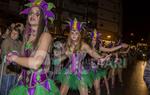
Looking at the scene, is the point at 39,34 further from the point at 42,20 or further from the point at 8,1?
the point at 8,1

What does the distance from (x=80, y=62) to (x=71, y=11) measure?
105ft

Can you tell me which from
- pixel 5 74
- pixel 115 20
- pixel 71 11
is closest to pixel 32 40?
pixel 5 74

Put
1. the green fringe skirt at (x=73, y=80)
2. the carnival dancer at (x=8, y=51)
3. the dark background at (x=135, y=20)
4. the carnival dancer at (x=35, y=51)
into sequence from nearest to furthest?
the carnival dancer at (x=35, y=51) < the carnival dancer at (x=8, y=51) < the green fringe skirt at (x=73, y=80) < the dark background at (x=135, y=20)

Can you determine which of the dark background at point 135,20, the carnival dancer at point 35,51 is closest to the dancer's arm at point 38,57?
the carnival dancer at point 35,51

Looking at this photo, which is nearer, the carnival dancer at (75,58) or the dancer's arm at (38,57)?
the dancer's arm at (38,57)

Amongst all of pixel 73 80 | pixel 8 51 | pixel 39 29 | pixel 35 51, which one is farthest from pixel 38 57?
pixel 73 80

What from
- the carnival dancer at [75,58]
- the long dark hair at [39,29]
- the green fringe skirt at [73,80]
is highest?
the long dark hair at [39,29]

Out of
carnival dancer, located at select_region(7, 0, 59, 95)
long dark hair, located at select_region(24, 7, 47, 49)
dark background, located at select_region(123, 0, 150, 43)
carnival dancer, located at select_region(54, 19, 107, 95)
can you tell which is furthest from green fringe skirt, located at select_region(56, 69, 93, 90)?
dark background, located at select_region(123, 0, 150, 43)

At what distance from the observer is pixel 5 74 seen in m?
5.73

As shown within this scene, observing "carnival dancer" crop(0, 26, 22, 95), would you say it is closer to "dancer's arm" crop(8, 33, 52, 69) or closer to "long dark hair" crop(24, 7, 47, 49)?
"long dark hair" crop(24, 7, 47, 49)

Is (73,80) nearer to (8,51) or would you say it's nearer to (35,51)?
(8,51)

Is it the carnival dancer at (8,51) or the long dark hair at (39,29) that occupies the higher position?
the long dark hair at (39,29)

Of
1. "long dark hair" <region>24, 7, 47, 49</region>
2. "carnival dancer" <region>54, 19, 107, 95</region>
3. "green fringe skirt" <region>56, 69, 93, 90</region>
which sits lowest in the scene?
"green fringe skirt" <region>56, 69, 93, 90</region>

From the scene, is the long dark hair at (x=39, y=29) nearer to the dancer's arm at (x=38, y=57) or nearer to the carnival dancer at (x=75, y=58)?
the dancer's arm at (x=38, y=57)
